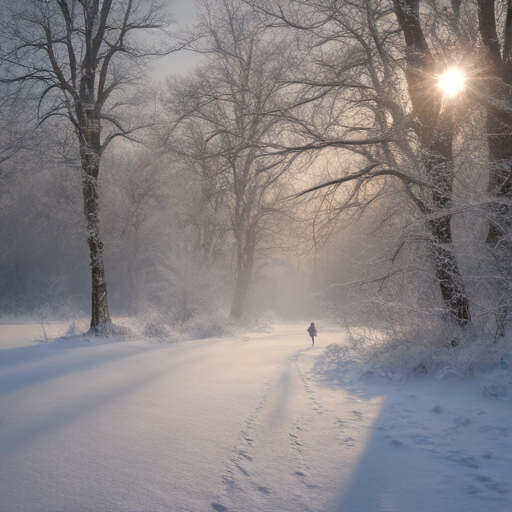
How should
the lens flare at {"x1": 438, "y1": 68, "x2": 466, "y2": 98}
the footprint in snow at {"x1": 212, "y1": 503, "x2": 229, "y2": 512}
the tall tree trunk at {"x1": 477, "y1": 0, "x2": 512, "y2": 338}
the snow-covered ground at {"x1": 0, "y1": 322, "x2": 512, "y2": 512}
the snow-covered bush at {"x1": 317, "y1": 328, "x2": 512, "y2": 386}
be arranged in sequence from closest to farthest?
1. the footprint in snow at {"x1": 212, "y1": 503, "x2": 229, "y2": 512}
2. the snow-covered ground at {"x1": 0, "y1": 322, "x2": 512, "y2": 512}
3. the snow-covered bush at {"x1": 317, "y1": 328, "x2": 512, "y2": 386}
4. the lens flare at {"x1": 438, "y1": 68, "x2": 466, "y2": 98}
5. the tall tree trunk at {"x1": 477, "y1": 0, "x2": 512, "y2": 338}

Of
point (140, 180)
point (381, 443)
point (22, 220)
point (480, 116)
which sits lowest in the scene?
point (381, 443)

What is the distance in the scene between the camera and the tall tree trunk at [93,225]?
11.3 m

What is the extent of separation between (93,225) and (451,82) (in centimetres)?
953

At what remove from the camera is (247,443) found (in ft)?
11.2

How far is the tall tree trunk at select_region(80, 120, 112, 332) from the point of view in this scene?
11.3 m

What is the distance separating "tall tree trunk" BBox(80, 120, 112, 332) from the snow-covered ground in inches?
212

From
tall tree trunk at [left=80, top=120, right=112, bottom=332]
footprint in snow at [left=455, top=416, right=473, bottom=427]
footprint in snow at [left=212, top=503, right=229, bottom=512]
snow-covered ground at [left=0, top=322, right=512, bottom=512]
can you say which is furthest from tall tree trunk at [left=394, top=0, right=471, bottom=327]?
tall tree trunk at [left=80, top=120, right=112, bottom=332]

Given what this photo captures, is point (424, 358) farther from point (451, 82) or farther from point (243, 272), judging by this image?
point (243, 272)

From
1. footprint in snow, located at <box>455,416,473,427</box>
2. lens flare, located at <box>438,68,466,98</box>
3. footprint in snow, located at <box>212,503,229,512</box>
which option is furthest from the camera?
lens flare, located at <box>438,68,466,98</box>

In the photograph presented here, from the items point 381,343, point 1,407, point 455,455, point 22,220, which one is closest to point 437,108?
point 381,343

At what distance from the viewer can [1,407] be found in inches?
161

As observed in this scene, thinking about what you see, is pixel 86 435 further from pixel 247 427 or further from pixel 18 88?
pixel 18 88

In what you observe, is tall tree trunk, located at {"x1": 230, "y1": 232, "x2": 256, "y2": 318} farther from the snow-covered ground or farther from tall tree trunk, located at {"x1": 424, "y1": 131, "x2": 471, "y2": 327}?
the snow-covered ground

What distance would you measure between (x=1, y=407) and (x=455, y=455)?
171 inches
